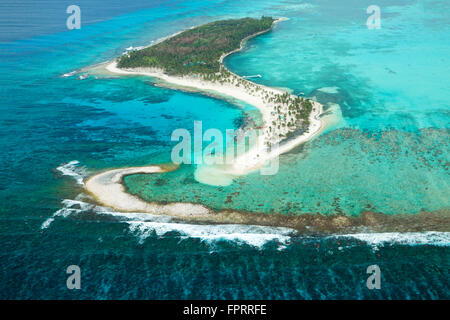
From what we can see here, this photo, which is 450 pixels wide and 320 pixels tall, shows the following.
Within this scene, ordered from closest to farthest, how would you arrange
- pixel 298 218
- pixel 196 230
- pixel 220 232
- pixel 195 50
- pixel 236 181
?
pixel 220 232 < pixel 196 230 < pixel 298 218 < pixel 236 181 < pixel 195 50

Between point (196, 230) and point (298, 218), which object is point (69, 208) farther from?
point (298, 218)

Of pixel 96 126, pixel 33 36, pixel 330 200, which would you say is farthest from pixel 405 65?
pixel 33 36

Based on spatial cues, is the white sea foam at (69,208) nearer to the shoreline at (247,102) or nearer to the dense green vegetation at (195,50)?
the shoreline at (247,102)

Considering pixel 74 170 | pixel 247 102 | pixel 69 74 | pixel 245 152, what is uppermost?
pixel 69 74

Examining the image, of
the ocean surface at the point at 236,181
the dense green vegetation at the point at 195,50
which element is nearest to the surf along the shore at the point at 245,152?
the ocean surface at the point at 236,181

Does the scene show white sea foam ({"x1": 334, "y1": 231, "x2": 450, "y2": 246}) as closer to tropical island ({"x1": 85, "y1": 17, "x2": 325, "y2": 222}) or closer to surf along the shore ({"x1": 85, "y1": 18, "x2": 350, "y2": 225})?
surf along the shore ({"x1": 85, "y1": 18, "x2": 350, "y2": 225})

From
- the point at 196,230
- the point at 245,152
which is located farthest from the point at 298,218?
the point at 245,152
